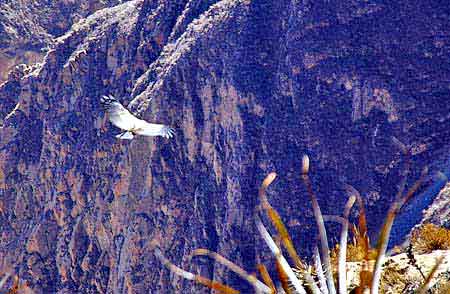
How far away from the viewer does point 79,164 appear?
37781mm

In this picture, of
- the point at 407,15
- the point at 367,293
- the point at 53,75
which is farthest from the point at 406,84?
the point at 367,293

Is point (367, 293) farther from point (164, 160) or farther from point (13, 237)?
point (13, 237)

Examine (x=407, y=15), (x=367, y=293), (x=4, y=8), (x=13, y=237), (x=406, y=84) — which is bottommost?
(x=13, y=237)

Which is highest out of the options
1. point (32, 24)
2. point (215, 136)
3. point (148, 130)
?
point (32, 24)

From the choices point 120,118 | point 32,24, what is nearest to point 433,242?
point 120,118

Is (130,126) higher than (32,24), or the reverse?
(32,24)

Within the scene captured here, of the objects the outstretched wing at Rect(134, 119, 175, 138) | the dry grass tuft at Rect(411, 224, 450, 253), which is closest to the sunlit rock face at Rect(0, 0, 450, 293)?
the dry grass tuft at Rect(411, 224, 450, 253)

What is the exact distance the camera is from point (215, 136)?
3294 centimetres

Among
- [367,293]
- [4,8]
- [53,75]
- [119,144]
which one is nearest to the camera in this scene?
[367,293]

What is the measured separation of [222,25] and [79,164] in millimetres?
8382

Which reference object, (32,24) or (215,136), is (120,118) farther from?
(32,24)

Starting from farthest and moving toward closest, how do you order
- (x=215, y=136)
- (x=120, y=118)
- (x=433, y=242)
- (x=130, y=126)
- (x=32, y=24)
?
(x=32, y=24), (x=215, y=136), (x=433, y=242), (x=120, y=118), (x=130, y=126)

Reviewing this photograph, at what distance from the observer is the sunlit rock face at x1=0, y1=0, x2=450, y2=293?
29953 mm

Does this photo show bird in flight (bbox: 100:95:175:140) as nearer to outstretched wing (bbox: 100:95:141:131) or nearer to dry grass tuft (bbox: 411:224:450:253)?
outstretched wing (bbox: 100:95:141:131)
